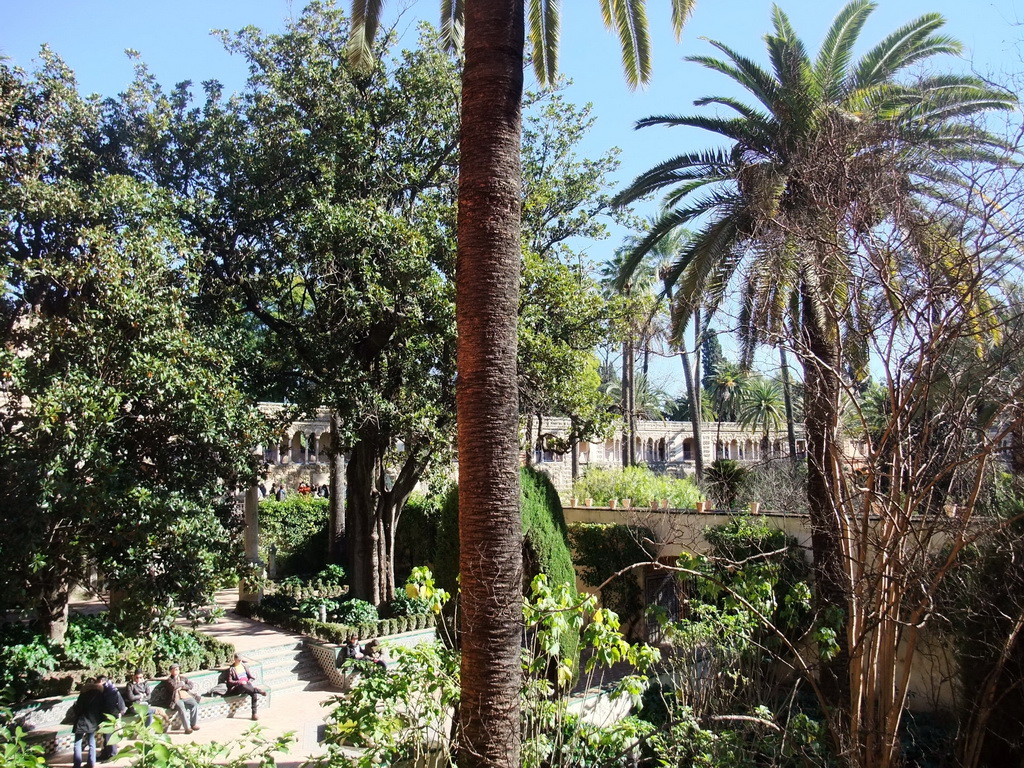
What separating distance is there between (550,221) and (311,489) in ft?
59.7

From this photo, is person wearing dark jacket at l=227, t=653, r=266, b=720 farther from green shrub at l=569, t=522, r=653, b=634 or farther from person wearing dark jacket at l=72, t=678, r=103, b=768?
green shrub at l=569, t=522, r=653, b=634

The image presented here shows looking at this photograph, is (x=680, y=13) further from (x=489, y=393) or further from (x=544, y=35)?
(x=489, y=393)

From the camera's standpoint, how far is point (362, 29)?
Result: 8727 mm

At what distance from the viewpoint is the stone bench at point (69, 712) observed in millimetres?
10617

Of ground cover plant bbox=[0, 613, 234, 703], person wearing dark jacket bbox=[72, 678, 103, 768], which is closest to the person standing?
ground cover plant bbox=[0, 613, 234, 703]

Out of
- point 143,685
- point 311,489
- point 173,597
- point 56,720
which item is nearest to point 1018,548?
point 173,597

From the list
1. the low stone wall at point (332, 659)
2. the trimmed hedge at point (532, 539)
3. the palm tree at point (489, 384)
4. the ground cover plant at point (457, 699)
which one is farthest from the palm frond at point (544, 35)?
the low stone wall at point (332, 659)

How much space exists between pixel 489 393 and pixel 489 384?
0.06 meters

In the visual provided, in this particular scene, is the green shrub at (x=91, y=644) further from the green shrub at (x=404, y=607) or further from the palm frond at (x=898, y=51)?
the palm frond at (x=898, y=51)

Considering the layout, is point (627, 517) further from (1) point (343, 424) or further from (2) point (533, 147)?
(2) point (533, 147)

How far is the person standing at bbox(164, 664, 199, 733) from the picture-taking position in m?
11.5

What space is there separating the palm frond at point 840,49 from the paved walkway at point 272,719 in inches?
422

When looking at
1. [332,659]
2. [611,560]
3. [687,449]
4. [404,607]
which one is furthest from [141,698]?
[687,449]

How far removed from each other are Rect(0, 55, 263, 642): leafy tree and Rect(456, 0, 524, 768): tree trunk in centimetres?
662
